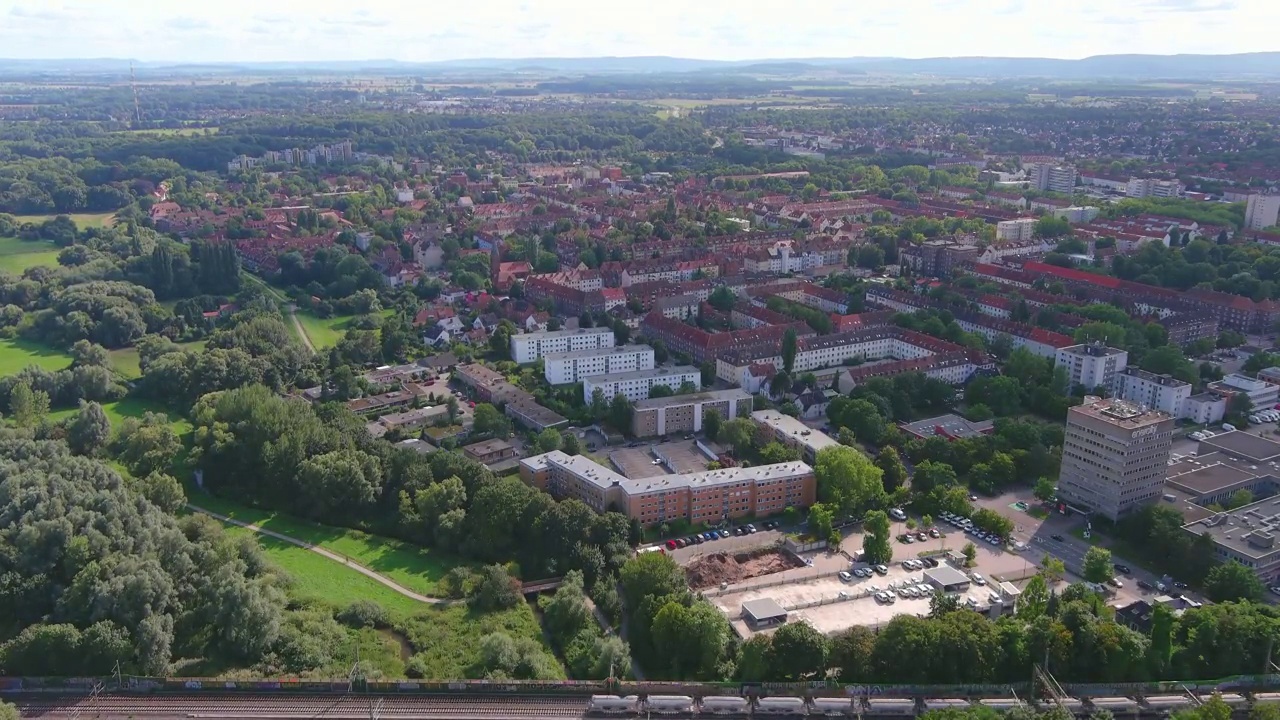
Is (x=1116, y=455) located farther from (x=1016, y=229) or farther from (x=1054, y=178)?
(x=1054, y=178)

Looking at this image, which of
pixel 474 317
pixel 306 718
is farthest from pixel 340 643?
pixel 474 317

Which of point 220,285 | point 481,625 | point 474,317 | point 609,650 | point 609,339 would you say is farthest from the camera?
point 220,285

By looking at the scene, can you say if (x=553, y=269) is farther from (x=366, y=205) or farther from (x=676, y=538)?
(x=676, y=538)

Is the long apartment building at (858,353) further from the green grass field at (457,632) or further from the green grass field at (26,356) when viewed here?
the green grass field at (26,356)

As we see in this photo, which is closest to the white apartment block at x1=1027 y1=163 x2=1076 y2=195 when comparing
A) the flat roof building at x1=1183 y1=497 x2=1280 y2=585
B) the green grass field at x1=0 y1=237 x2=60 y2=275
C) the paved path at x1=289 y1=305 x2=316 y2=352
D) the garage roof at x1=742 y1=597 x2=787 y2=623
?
the flat roof building at x1=1183 y1=497 x2=1280 y2=585

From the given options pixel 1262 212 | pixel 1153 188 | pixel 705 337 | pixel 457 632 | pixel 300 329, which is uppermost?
pixel 1262 212

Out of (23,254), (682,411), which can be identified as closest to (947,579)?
(682,411)
